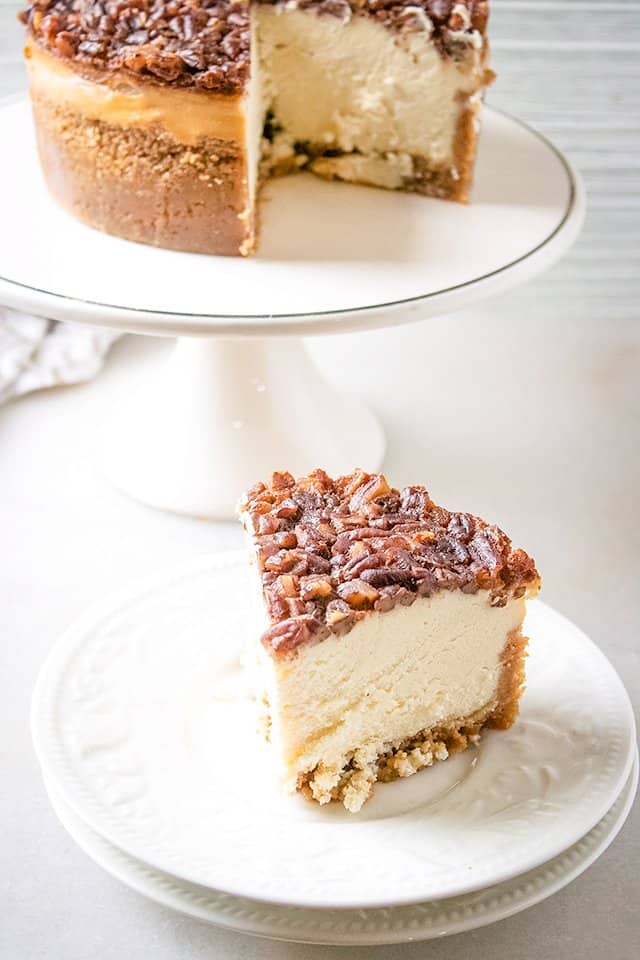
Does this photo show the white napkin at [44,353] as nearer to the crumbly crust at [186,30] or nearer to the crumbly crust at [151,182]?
the crumbly crust at [151,182]

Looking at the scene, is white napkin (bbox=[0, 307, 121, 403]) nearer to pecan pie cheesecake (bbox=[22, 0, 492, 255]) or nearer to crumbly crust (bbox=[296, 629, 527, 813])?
pecan pie cheesecake (bbox=[22, 0, 492, 255])

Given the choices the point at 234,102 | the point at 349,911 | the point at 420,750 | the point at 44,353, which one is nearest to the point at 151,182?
the point at 234,102

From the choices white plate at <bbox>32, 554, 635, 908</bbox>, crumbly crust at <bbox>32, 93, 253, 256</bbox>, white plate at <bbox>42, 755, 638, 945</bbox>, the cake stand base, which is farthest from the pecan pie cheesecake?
white plate at <bbox>42, 755, 638, 945</bbox>

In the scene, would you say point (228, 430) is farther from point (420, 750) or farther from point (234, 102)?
point (420, 750)

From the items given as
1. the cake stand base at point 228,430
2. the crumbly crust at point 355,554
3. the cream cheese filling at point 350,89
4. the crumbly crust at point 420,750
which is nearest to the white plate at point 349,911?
the crumbly crust at point 420,750

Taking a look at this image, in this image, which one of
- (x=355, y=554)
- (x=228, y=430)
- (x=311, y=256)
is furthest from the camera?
(x=228, y=430)
